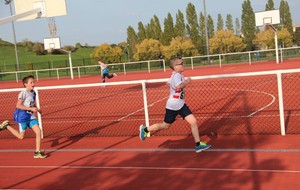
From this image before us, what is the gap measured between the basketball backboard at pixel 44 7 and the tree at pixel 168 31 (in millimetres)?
58352

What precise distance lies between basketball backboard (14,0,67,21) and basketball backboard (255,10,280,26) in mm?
29658

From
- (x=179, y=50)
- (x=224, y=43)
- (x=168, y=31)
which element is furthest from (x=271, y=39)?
(x=168, y=31)

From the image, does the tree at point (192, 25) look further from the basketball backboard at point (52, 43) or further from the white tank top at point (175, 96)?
the white tank top at point (175, 96)

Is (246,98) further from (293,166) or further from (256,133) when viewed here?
(293,166)

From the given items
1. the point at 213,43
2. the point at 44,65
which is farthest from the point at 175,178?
the point at 44,65

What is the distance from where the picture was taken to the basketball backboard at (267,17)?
126 feet

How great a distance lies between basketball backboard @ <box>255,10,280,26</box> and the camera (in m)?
38.3

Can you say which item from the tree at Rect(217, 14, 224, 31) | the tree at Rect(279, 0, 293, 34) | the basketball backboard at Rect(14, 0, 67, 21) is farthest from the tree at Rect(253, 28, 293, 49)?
the basketball backboard at Rect(14, 0, 67, 21)

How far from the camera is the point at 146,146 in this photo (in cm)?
871

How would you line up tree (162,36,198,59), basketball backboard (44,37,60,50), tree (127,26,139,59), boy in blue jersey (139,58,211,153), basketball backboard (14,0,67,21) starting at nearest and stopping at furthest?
boy in blue jersey (139,58,211,153), basketball backboard (14,0,67,21), basketball backboard (44,37,60,50), tree (162,36,198,59), tree (127,26,139,59)

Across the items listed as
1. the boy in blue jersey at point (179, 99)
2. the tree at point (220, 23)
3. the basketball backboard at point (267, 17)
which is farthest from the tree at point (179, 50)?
the boy in blue jersey at point (179, 99)

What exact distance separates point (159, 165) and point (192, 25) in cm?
6645

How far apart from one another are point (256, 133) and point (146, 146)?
8.13ft

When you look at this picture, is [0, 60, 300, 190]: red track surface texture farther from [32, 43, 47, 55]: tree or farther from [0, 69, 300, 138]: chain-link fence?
[32, 43, 47, 55]: tree
